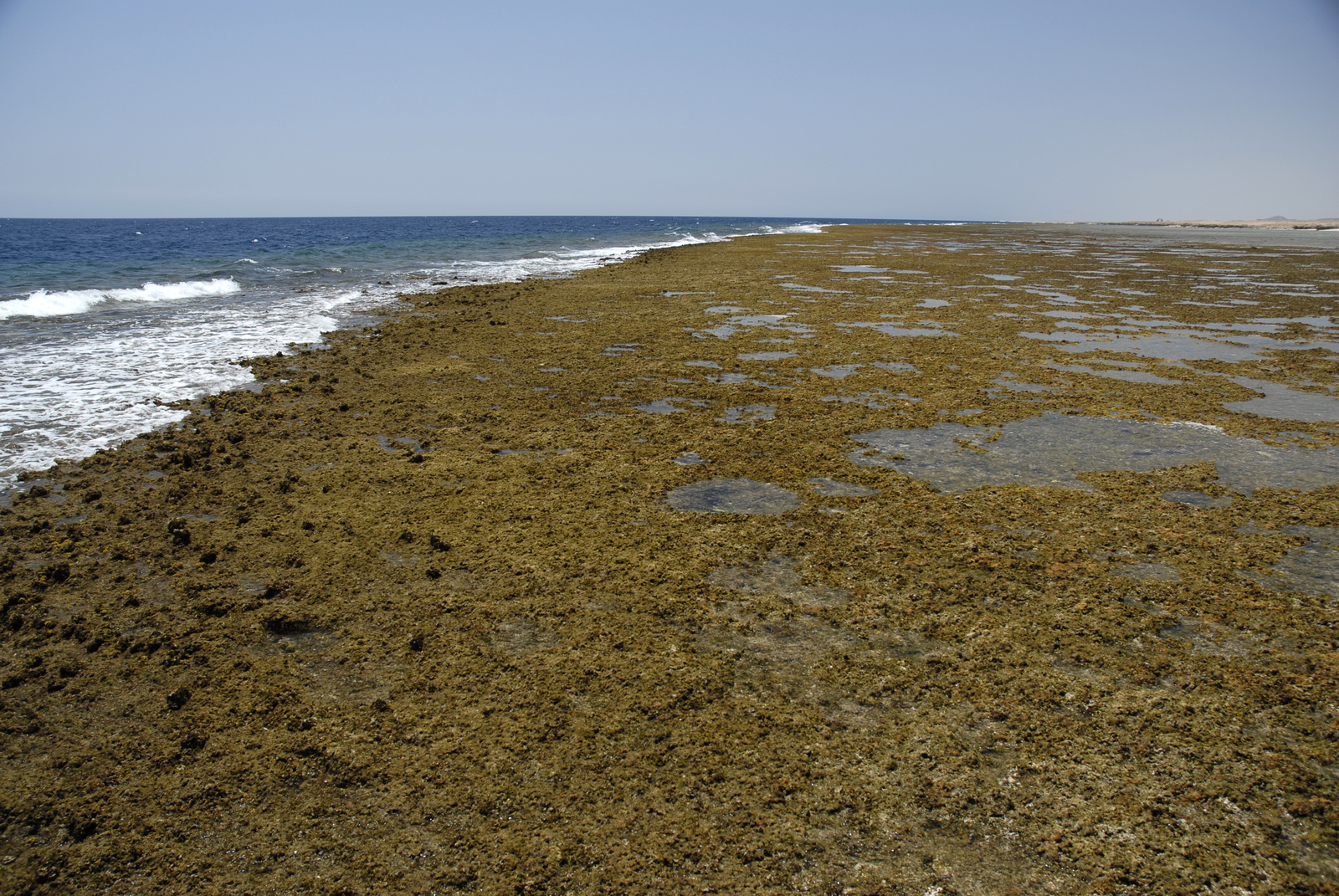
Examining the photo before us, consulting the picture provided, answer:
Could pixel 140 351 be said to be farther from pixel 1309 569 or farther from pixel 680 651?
pixel 1309 569

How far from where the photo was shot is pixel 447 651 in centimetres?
396

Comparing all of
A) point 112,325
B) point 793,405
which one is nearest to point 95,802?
point 793,405

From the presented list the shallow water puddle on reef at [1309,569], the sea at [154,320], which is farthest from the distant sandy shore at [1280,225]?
the shallow water puddle on reef at [1309,569]

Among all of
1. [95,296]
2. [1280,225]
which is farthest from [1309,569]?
[1280,225]

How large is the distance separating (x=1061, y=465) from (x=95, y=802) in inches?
294

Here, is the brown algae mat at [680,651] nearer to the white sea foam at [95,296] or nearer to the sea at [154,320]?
the sea at [154,320]

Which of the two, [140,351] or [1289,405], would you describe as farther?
[140,351]

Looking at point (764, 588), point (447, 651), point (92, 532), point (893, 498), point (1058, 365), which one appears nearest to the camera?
point (447, 651)

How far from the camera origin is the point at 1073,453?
278 inches

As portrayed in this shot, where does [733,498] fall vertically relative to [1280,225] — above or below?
below

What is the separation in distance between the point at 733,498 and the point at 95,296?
22397 mm

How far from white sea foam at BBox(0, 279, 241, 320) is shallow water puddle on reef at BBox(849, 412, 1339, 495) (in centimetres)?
2053

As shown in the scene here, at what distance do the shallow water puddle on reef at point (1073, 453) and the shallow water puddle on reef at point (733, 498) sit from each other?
4.11 ft

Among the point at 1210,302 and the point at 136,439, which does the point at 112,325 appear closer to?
the point at 136,439
